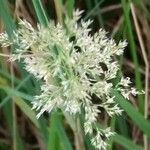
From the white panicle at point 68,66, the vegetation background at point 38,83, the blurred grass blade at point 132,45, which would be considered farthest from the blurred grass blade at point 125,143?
the white panicle at point 68,66

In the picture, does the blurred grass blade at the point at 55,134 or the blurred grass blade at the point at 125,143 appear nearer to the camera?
the blurred grass blade at the point at 55,134

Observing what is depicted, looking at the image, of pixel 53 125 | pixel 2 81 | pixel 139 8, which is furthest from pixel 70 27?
pixel 139 8

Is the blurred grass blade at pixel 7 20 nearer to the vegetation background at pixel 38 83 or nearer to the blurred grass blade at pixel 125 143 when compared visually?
the vegetation background at pixel 38 83

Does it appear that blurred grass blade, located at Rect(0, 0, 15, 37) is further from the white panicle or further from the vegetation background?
the white panicle

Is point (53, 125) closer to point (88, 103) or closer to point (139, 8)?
point (88, 103)

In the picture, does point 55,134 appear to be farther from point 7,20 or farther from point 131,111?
point 7,20

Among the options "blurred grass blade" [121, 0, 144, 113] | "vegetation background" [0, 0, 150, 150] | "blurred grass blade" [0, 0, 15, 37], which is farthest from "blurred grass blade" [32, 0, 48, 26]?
"blurred grass blade" [121, 0, 144, 113]

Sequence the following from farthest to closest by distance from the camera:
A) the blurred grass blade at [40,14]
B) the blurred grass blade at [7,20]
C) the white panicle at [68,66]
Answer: the blurred grass blade at [7,20] < the blurred grass blade at [40,14] < the white panicle at [68,66]

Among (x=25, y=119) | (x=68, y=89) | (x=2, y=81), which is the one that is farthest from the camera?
(x=25, y=119)
